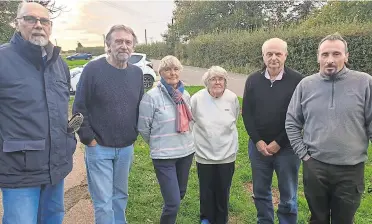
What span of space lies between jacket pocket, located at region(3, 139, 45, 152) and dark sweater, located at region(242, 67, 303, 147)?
1.96 m

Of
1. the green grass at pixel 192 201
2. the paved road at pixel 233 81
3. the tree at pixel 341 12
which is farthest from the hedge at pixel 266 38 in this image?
the green grass at pixel 192 201

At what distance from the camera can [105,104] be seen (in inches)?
128

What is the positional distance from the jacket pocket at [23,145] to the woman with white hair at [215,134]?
63.7 inches

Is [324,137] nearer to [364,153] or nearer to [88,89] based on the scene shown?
[364,153]

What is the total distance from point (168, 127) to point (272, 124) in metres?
0.99

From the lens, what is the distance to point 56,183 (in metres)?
2.86

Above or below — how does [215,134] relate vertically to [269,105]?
below

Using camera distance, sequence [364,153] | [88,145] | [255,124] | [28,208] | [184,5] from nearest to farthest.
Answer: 1. [28,208]
2. [364,153]
3. [88,145]
4. [255,124]
5. [184,5]

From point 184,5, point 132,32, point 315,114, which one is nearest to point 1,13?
point 132,32

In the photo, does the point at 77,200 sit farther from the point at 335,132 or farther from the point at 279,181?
the point at 335,132

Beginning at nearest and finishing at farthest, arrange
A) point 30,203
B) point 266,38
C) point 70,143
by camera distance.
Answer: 1. point 30,203
2. point 70,143
3. point 266,38

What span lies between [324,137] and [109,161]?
1.84 m

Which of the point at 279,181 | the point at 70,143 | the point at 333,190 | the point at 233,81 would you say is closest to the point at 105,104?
the point at 70,143

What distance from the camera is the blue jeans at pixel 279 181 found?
3.60 meters
